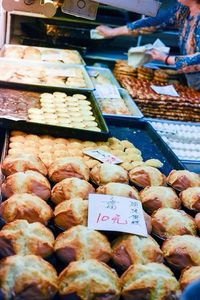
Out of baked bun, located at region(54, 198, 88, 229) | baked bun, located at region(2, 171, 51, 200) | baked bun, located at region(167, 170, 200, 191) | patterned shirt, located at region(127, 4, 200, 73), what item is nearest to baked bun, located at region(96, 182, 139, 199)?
baked bun, located at region(54, 198, 88, 229)

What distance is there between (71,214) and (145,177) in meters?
0.68

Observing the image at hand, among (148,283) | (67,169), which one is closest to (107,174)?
(67,169)

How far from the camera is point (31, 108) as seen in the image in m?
3.60

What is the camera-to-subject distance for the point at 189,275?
1.74 metres

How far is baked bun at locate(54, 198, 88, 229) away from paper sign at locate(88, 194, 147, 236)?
42 millimetres

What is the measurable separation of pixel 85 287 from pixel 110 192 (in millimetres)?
675

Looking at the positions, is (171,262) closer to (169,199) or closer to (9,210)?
(169,199)

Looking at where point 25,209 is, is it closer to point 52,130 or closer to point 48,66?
point 52,130

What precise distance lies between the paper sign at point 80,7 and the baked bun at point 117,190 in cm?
138

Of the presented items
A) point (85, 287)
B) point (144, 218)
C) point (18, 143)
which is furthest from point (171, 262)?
point (18, 143)

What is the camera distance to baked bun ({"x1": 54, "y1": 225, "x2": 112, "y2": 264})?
1783 mm

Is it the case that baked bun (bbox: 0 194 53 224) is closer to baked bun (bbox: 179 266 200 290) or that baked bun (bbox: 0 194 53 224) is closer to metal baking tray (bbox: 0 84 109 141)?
baked bun (bbox: 179 266 200 290)

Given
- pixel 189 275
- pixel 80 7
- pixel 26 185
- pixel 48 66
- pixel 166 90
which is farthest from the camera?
pixel 166 90

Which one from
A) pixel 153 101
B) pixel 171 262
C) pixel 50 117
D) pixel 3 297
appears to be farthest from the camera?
→ pixel 153 101
